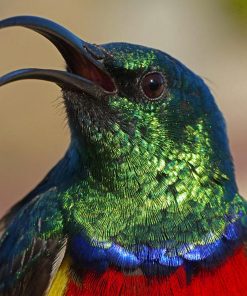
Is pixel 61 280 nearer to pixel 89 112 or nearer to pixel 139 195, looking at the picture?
pixel 139 195

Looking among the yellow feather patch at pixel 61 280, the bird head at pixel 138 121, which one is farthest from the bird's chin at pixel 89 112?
the yellow feather patch at pixel 61 280

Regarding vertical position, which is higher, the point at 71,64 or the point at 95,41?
the point at 71,64

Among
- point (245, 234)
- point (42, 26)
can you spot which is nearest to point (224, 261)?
point (245, 234)

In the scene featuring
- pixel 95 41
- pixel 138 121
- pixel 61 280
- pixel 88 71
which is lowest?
pixel 95 41

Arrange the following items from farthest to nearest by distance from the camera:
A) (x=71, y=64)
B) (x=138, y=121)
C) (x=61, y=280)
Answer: (x=61, y=280) → (x=138, y=121) → (x=71, y=64)

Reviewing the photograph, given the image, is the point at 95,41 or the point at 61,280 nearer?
the point at 61,280

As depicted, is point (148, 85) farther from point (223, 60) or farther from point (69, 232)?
point (223, 60)

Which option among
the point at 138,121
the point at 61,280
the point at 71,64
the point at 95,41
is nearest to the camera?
the point at 71,64

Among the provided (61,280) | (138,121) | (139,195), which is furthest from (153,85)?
(61,280)
